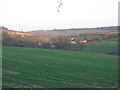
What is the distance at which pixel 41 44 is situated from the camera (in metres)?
75.7

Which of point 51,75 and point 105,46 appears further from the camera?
point 105,46

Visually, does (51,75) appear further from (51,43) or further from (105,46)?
(51,43)

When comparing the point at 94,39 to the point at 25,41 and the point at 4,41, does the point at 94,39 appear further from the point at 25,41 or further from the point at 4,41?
the point at 4,41

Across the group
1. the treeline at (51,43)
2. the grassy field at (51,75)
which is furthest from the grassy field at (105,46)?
the grassy field at (51,75)

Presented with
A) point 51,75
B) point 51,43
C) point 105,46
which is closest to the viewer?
point 51,75

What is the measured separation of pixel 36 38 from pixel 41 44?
479 cm

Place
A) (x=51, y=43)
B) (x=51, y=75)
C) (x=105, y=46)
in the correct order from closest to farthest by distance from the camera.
→ (x=51, y=75)
(x=105, y=46)
(x=51, y=43)

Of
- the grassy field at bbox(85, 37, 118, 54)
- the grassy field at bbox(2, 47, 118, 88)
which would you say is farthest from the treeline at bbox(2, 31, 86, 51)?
the grassy field at bbox(2, 47, 118, 88)

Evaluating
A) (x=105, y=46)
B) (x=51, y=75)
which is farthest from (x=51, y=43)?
(x=51, y=75)

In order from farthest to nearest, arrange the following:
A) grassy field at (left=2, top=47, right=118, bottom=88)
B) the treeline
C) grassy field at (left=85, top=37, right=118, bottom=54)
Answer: grassy field at (left=85, top=37, right=118, bottom=54)
the treeline
grassy field at (left=2, top=47, right=118, bottom=88)

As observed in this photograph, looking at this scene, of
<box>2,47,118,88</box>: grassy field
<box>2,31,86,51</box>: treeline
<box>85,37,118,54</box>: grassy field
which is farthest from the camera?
<box>85,37,118,54</box>: grassy field

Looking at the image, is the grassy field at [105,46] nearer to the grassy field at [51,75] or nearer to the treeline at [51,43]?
the treeline at [51,43]

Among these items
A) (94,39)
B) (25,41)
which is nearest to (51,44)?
(25,41)

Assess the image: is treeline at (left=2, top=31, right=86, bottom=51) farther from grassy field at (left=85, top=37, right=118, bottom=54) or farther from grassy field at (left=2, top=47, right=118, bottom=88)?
grassy field at (left=2, top=47, right=118, bottom=88)
